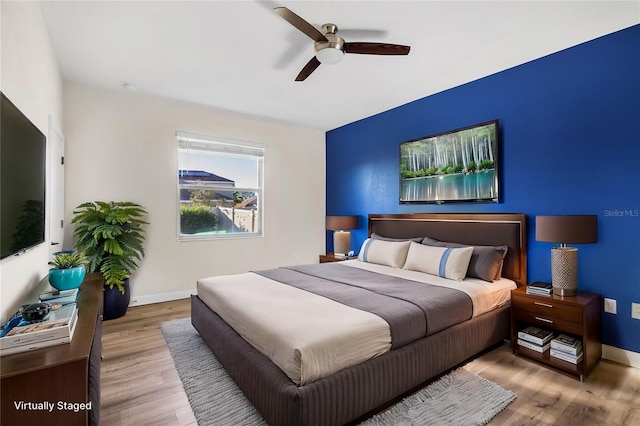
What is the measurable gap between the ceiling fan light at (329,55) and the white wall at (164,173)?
257cm

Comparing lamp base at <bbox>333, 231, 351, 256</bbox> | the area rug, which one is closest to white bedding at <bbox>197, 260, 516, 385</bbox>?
the area rug

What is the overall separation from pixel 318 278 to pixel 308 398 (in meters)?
1.56

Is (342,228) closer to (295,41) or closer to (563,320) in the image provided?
(295,41)

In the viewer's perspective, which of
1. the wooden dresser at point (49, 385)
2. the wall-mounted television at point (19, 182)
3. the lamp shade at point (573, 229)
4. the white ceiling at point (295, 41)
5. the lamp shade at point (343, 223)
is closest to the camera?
the wooden dresser at point (49, 385)

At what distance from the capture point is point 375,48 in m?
2.31

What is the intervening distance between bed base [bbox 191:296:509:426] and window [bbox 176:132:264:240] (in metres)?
2.18

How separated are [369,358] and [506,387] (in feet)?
3.71

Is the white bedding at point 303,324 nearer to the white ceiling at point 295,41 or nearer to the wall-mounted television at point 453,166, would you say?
the wall-mounted television at point 453,166

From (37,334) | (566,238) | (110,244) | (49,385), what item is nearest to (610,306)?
(566,238)

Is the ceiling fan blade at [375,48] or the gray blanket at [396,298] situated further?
the ceiling fan blade at [375,48]

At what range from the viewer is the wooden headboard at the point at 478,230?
9.90 ft

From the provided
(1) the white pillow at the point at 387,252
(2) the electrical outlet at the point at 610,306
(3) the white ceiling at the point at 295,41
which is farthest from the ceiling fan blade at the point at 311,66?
(2) the electrical outlet at the point at 610,306

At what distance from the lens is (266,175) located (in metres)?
4.95

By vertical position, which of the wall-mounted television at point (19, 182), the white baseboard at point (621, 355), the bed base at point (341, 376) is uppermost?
the wall-mounted television at point (19, 182)
